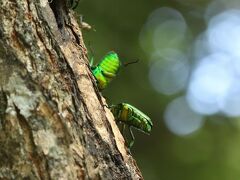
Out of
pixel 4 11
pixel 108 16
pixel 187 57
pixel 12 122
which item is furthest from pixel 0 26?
pixel 187 57

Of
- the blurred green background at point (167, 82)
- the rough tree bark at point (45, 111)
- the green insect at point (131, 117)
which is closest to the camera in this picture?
the rough tree bark at point (45, 111)

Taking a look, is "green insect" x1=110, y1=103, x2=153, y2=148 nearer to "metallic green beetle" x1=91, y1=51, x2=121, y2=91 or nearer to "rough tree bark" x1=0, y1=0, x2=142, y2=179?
"metallic green beetle" x1=91, y1=51, x2=121, y2=91

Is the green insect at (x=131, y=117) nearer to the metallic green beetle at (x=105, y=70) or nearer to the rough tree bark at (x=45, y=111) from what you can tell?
the metallic green beetle at (x=105, y=70)

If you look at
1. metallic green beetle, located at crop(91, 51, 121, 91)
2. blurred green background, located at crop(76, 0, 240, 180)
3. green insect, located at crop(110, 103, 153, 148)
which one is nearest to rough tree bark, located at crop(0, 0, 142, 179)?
metallic green beetle, located at crop(91, 51, 121, 91)

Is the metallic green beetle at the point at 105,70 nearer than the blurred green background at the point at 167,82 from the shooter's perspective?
Yes

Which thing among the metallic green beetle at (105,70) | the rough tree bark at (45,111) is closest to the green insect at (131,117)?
the metallic green beetle at (105,70)

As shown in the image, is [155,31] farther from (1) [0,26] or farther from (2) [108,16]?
(1) [0,26]

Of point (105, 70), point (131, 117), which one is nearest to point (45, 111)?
point (105, 70)

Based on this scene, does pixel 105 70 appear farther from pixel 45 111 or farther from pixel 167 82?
pixel 167 82
